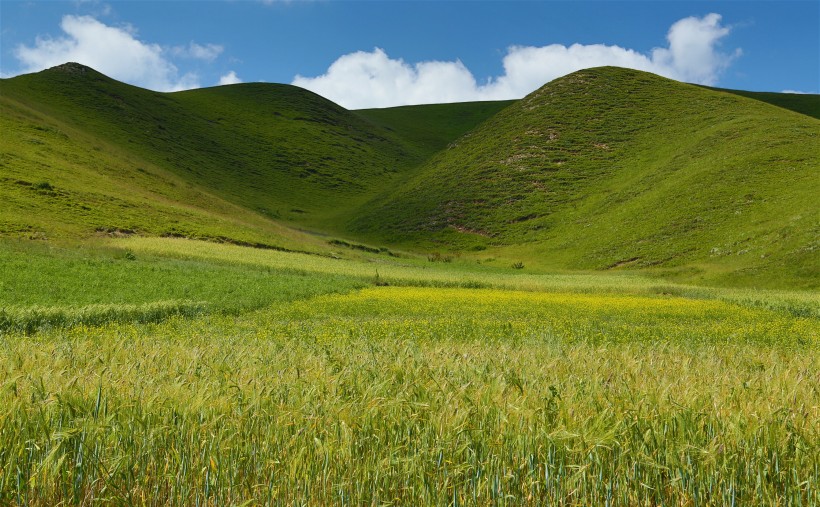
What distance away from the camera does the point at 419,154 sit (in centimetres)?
17338

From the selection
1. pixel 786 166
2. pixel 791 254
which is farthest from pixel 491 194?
pixel 791 254

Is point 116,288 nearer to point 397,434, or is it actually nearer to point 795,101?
point 397,434

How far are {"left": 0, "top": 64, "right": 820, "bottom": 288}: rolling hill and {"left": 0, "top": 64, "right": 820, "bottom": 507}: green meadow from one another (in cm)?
64

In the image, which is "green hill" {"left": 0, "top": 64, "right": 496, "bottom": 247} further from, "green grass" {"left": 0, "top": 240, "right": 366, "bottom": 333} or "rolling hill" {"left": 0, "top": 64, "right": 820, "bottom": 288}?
"green grass" {"left": 0, "top": 240, "right": 366, "bottom": 333}

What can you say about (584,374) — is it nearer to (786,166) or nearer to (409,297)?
(409,297)

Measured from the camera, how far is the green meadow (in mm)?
5285

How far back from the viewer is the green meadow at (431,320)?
17.3 feet

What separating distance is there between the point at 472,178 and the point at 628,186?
106 ft

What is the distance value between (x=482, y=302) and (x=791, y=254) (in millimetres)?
37968

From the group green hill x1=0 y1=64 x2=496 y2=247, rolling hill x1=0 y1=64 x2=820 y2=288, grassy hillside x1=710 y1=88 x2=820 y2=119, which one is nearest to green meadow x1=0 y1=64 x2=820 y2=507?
rolling hill x1=0 y1=64 x2=820 y2=288

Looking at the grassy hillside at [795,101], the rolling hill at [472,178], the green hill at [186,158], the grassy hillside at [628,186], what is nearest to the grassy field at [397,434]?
the rolling hill at [472,178]

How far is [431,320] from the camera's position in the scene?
77.7 ft

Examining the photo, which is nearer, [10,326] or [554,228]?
[10,326]

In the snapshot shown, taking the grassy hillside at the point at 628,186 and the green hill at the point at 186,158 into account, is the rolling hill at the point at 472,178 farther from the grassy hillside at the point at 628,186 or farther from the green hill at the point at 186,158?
the green hill at the point at 186,158
